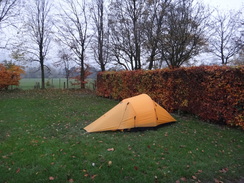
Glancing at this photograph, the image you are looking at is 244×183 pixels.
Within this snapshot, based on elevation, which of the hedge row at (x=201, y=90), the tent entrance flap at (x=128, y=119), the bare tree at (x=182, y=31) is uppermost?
the bare tree at (x=182, y=31)

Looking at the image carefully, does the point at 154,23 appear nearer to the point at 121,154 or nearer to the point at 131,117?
the point at 131,117

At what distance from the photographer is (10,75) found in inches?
788

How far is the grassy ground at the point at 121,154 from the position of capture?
3.65m

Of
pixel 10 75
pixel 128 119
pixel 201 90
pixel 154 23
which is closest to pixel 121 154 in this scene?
pixel 128 119

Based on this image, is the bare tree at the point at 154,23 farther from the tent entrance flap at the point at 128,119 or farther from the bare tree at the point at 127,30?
the tent entrance flap at the point at 128,119

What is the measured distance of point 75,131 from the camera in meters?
6.45

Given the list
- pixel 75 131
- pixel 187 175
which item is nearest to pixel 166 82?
pixel 75 131

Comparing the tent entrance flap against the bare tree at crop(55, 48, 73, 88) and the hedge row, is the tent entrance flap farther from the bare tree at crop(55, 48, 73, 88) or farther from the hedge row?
the bare tree at crop(55, 48, 73, 88)

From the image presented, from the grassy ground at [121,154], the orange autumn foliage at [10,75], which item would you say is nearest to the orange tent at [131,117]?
the grassy ground at [121,154]

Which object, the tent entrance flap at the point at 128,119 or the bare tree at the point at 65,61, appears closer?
the tent entrance flap at the point at 128,119

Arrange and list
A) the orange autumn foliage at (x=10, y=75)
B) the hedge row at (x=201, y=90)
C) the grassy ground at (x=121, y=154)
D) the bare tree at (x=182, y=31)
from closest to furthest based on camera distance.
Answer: the grassy ground at (x=121, y=154) → the hedge row at (x=201, y=90) → the bare tree at (x=182, y=31) → the orange autumn foliage at (x=10, y=75)

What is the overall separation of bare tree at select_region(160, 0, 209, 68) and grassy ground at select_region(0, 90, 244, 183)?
26.3ft

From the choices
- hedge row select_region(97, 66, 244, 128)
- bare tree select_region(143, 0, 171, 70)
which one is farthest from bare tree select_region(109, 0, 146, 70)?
hedge row select_region(97, 66, 244, 128)

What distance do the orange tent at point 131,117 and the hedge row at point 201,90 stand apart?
91.4 inches
